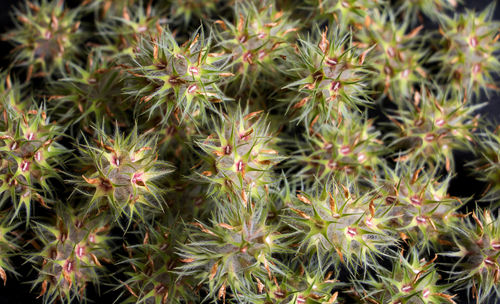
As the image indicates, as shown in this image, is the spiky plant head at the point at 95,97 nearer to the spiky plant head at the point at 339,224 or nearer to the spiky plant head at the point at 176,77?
the spiky plant head at the point at 176,77

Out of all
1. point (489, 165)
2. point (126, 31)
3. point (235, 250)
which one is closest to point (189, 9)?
point (126, 31)

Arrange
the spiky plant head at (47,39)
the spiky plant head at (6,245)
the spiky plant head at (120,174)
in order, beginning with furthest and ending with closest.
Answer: the spiky plant head at (47,39) < the spiky plant head at (6,245) < the spiky plant head at (120,174)

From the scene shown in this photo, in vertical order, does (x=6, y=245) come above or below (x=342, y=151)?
below

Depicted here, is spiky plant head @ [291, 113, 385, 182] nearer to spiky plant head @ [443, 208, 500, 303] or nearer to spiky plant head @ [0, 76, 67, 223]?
spiky plant head @ [443, 208, 500, 303]

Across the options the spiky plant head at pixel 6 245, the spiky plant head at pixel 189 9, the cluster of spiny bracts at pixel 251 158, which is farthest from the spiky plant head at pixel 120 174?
the spiky plant head at pixel 189 9

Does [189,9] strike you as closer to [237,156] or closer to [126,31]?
[126,31]

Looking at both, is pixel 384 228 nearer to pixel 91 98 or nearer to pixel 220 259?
pixel 220 259

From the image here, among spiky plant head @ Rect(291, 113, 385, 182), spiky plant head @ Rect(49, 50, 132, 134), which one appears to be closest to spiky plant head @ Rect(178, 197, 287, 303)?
spiky plant head @ Rect(291, 113, 385, 182)
